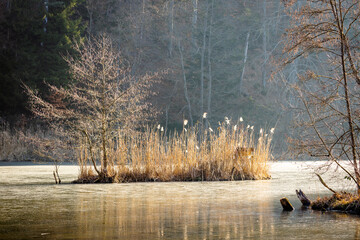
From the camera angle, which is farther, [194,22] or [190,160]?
[194,22]

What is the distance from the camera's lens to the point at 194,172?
45.4ft

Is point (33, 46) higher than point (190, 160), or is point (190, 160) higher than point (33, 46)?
point (33, 46)

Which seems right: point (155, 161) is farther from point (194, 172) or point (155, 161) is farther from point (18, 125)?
point (18, 125)

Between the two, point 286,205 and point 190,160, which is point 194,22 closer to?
point 190,160

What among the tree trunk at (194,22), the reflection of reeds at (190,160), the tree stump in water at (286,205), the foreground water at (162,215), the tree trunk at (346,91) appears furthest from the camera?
the tree trunk at (194,22)

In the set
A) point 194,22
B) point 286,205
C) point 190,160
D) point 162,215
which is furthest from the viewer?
point 194,22

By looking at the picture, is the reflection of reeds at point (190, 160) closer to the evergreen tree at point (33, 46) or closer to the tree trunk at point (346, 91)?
the tree trunk at point (346, 91)

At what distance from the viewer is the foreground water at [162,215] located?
577 cm

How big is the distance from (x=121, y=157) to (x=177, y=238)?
7.60 metres

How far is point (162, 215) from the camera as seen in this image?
717 cm

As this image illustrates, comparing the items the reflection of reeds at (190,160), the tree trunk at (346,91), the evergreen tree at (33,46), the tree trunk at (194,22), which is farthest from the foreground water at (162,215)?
the tree trunk at (194,22)

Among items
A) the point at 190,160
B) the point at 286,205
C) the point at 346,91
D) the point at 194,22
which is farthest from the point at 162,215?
the point at 194,22

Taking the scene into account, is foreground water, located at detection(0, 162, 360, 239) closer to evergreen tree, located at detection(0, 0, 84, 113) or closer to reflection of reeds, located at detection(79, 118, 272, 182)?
reflection of reeds, located at detection(79, 118, 272, 182)

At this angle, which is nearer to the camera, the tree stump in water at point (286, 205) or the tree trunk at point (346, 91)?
the tree trunk at point (346, 91)
